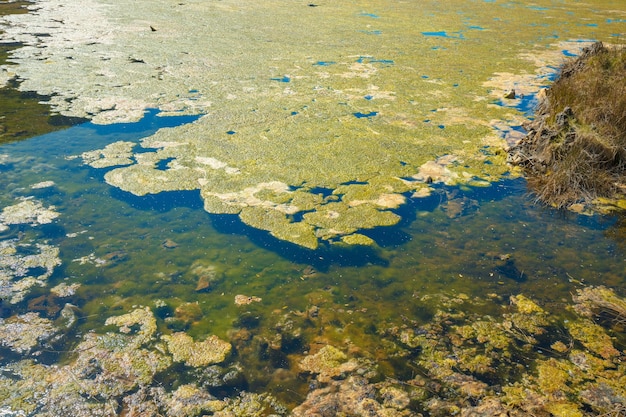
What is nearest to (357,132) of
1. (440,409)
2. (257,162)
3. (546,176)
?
(257,162)

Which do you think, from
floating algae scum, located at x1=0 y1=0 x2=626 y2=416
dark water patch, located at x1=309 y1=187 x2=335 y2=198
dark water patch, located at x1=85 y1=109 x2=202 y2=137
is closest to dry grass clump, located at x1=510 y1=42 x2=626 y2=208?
floating algae scum, located at x1=0 y1=0 x2=626 y2=416

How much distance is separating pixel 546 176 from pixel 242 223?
2.90m

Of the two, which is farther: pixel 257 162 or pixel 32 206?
pixel 257 162

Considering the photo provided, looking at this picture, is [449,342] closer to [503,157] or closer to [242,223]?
[242,223]

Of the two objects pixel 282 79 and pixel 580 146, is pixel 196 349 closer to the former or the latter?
pixel 580 146

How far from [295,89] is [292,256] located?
3.72m

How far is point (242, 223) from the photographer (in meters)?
3.88

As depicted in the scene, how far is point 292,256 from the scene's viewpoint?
3527 millimetres

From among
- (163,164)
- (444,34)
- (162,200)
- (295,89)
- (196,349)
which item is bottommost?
(196,349)

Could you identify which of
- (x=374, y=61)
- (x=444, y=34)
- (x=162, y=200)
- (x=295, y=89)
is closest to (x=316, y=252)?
(x=162, y=200)

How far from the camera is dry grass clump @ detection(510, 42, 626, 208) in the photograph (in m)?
4.34

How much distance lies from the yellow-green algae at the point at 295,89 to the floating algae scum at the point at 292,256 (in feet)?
0.13

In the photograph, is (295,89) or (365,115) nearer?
(365,115)

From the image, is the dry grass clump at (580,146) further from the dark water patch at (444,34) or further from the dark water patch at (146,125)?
the dark water patch at (444,34)
